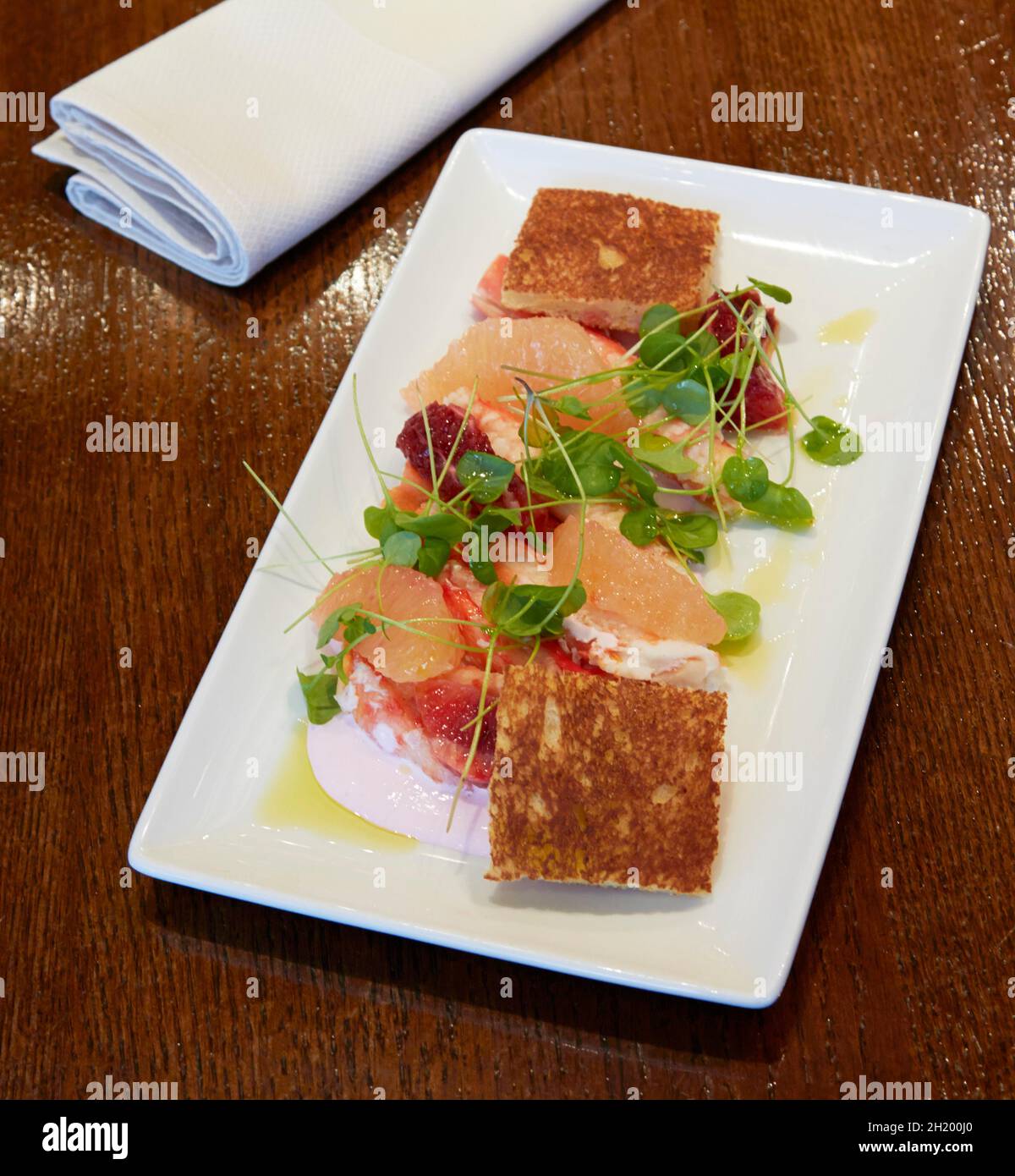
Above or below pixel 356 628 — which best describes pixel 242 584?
below

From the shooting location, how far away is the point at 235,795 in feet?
6.72

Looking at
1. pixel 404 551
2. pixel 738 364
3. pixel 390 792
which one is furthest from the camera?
pixel 738 364

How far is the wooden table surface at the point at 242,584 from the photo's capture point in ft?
6.11

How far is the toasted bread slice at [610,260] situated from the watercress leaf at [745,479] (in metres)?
0.42

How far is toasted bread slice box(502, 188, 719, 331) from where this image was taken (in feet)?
8.14

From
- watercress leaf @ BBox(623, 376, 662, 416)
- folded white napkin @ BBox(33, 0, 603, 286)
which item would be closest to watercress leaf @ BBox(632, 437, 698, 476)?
watercress leaf @ BBox(623, 376, 662, 416)

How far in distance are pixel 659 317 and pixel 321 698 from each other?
1.07 m

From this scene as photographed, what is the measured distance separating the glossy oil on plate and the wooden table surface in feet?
0.39

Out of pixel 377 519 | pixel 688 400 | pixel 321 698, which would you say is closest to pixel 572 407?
pixel 688 400

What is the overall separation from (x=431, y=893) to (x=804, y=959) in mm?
624

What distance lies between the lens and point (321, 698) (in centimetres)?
211

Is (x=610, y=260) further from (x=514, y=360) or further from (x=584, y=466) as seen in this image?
(x=584, y=466)

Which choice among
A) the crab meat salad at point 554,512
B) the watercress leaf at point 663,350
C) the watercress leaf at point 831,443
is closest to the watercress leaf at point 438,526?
the crab meat salad at point 554,512
